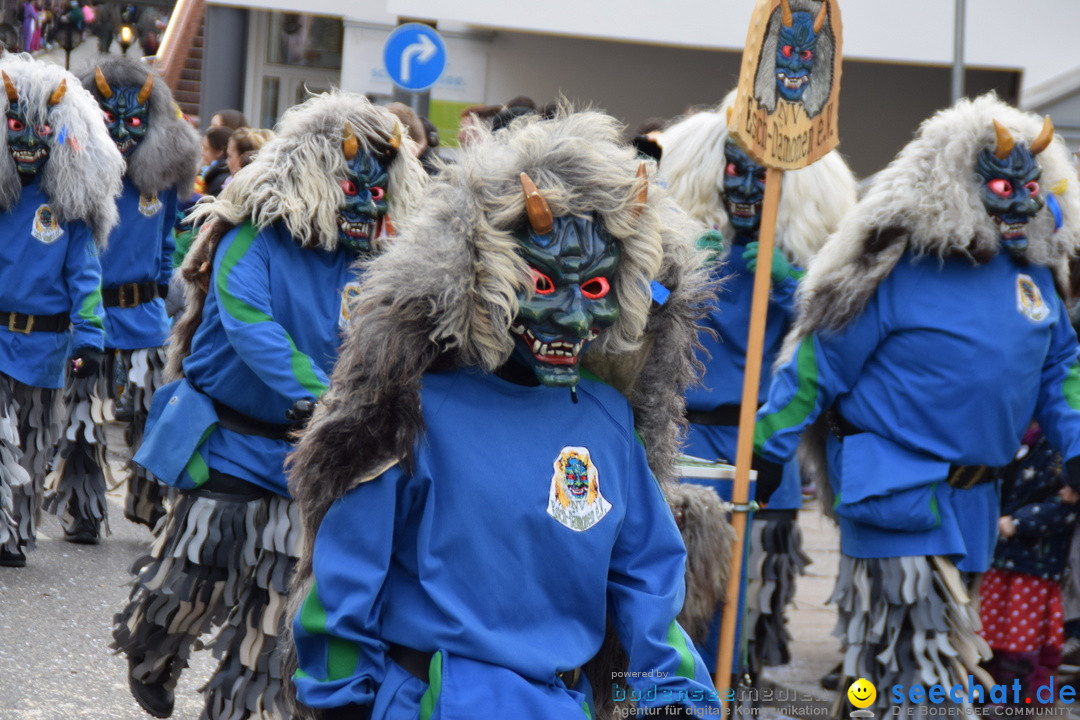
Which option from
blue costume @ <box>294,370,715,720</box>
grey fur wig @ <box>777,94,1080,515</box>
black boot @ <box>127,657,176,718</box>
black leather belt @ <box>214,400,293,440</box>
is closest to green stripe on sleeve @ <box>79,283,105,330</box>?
black leather belt @ <box>214,400,293,440</box>

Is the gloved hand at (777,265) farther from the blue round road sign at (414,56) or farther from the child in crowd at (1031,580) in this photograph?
the blue round road sign at (414,56)

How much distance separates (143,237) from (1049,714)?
501 centimetres

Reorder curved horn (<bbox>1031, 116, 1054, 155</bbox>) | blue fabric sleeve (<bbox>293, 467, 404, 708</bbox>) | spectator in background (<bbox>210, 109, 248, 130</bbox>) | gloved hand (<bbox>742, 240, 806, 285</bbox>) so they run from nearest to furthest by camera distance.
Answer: blue fabric sleeve (<bbox>293, 467, 404, 708</bbox>), curved horn (<bbox>1031, 116, 1054, 155</bbox>), gloved hand (<bbox>742, 240, 806, 285</bbox>), spectator in background (<bbox>210, 109, 248, 130</bbox>)

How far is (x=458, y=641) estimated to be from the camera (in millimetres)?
2492

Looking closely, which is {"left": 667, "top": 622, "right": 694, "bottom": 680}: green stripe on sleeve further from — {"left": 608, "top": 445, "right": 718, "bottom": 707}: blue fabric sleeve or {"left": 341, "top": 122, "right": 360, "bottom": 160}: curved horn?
{"left": 341, "top": 122, "right": 360, "bottom": 160}: curved horn

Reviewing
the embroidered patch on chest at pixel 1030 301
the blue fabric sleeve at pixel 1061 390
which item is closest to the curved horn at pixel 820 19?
the embroidered patch on chest at pixel 1030 301

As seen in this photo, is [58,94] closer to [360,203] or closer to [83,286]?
[83,286]

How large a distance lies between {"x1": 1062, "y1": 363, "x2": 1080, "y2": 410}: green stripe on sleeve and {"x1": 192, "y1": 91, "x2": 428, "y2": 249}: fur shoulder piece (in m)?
2.21

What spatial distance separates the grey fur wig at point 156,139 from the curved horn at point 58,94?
765mm

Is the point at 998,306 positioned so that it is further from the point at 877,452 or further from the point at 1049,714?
the point at 1049,714

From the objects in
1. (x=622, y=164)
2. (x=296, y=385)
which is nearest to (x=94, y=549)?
(x=296, y=385)

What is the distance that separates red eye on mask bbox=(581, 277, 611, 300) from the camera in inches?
103

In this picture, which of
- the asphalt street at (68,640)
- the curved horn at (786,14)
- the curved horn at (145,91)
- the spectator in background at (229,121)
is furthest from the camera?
the spectator in background at (229,121)

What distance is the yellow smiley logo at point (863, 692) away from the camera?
14.9 feet
